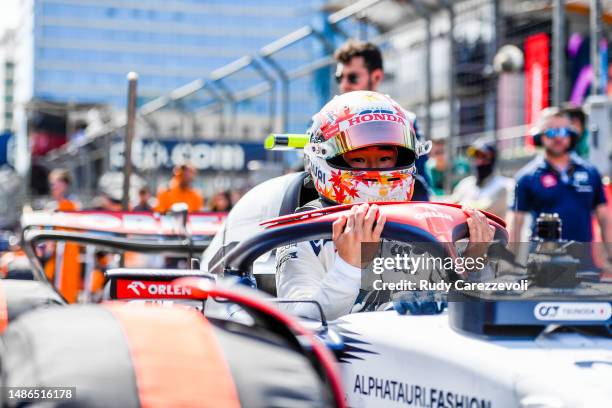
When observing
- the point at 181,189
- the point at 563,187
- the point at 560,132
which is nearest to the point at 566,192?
the point at 563,187

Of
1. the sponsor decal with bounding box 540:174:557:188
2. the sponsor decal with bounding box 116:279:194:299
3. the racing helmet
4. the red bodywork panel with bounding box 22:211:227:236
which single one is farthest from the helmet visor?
the sponsor decal with bounding box 540:174:557:188

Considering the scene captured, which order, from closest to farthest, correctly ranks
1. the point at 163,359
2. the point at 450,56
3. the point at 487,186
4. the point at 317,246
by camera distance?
the point at 163,359, the point at 317,246, the point at 487,186, the point at 450,56

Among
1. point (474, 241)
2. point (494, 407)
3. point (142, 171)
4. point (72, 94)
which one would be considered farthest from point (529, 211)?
point (72, 94)

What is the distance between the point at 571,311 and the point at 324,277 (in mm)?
877

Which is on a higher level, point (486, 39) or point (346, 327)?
point (486, 39)

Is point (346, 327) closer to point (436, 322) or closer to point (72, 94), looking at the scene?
point (436, 322)

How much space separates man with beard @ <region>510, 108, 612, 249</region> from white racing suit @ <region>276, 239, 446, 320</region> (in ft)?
11.4

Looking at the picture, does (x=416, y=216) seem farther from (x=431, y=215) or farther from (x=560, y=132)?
(x=560, y=132)

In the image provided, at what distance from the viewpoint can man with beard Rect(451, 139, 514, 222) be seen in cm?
773

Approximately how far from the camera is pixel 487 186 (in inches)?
309

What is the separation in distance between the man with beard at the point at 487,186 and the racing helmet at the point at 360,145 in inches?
170

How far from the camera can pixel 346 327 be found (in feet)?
→ 7.75

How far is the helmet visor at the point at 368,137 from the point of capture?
3.35 metres

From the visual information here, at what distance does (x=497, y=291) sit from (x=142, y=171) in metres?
15.5
